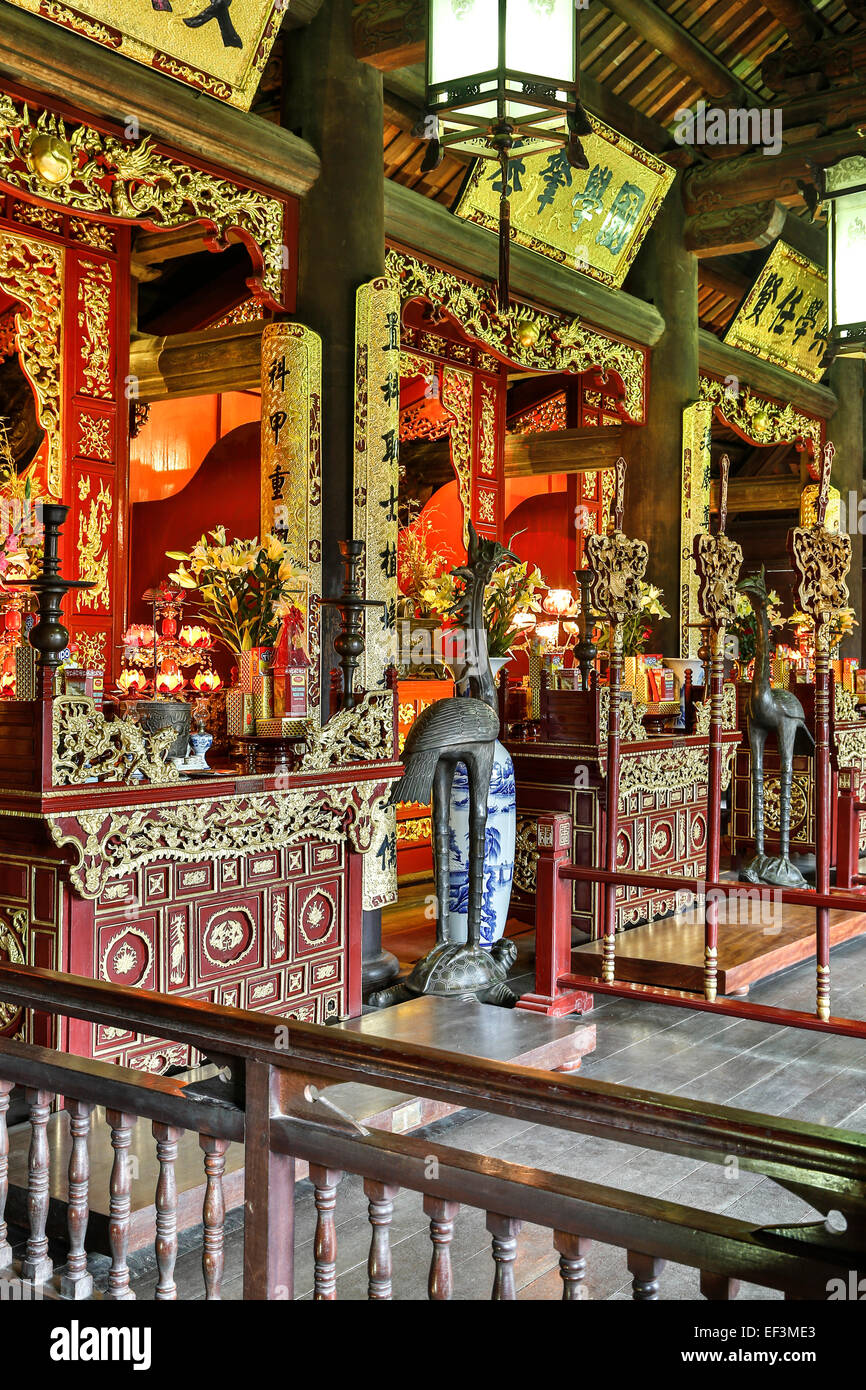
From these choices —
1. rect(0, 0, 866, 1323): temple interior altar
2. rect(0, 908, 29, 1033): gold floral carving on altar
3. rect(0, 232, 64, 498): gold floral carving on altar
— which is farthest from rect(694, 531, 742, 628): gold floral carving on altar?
rect(0, 232, 64, 498): gold floral carving on altar

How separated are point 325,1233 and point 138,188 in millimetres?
3468

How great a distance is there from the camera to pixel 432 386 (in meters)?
7.04

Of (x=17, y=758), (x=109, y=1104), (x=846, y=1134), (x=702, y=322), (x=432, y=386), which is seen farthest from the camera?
(x=702, y=322)

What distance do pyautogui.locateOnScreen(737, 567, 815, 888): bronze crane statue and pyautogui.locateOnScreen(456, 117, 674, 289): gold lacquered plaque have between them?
1984 millimetres

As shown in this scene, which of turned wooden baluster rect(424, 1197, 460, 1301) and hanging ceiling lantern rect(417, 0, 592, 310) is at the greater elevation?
hanging ceiling lantern rect(417, 0, 592, 310)

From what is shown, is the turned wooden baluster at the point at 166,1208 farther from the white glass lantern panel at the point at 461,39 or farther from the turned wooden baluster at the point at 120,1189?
the white glass lantern panel at the point at 461,39

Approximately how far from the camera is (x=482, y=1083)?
134cm

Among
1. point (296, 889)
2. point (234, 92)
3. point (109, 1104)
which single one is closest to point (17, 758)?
point (296, 889)

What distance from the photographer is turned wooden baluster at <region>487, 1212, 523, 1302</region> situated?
1.31 meters

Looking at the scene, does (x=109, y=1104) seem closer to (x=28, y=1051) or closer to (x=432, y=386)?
(x=28, y=1051)

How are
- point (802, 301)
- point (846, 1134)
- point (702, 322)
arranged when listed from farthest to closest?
point (702, 322), point (802, 301), point (846, 1134)

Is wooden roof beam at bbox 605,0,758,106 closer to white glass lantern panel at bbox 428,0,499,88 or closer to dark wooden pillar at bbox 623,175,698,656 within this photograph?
dark wooden pillar at bbox 623,175,698,656

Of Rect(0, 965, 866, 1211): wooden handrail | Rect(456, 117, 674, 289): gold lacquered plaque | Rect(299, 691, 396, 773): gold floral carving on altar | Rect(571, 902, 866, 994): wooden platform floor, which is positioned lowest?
Rect(571, 902, 866, 994): wooden platform floor
